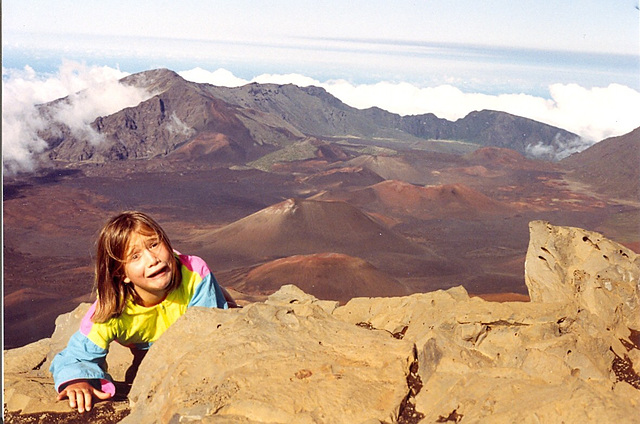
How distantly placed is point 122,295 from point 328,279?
51.6ft

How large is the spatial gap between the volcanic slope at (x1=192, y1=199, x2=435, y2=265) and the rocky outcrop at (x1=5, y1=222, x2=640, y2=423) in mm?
19575

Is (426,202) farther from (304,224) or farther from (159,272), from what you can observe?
(159,272)

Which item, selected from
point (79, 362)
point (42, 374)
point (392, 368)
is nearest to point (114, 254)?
point (79, 362)

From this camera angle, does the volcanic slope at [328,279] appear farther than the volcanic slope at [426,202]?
No

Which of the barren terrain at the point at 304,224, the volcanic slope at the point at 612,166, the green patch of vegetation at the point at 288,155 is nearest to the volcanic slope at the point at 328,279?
the barren terrain at the point at 304,224

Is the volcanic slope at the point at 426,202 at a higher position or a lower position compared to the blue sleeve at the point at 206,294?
lower

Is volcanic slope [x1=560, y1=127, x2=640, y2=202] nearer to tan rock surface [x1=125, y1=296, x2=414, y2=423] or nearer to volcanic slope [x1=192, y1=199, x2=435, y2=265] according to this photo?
volcanic slope [x1=192, y1=199, x2=435, y2=265]

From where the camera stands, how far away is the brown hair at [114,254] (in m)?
3.22

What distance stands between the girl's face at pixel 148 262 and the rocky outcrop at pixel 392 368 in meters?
0.29

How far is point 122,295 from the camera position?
3322 millimetres

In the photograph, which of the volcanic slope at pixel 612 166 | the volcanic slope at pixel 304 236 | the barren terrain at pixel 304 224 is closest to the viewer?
the barren terrain at pixel 304 224

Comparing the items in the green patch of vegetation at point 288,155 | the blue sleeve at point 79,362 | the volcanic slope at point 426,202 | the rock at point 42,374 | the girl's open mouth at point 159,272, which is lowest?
the green patch of vegetation at point 288,155

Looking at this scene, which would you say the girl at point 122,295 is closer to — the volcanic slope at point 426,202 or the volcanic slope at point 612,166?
the volcanic slope at point 426,202

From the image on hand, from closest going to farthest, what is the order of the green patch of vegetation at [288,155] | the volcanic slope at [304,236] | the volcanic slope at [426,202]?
the volcanic slope at [304,236], the volcanic slope at [426,202], the green patch of vegetation at [288,155]
